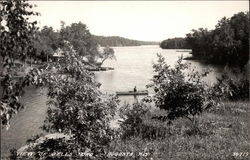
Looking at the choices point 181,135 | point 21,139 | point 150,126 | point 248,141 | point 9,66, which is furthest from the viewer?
point 21,139

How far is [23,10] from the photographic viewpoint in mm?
5910

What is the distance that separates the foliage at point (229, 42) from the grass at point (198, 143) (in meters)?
68.8

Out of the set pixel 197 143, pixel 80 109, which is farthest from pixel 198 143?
pixel 80 109

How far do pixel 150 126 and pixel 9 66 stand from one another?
10.7 metres

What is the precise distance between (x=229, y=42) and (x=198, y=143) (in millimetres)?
86964

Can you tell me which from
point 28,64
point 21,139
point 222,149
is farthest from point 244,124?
point 21,139

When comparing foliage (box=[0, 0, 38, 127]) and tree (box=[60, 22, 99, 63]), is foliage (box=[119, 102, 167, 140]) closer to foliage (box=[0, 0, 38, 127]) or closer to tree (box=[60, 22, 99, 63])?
foliage (box=[0, 0, 38, 127])

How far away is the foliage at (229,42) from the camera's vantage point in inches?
3576

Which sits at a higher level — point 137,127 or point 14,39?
point 14,39

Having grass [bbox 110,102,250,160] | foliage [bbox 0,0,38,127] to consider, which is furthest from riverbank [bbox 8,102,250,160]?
foliage [bbox 0,0,38,127]

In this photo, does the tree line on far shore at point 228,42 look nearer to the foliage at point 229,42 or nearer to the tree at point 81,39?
the foliage at point 229,42

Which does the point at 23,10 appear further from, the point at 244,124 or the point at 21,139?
the point at 21,139

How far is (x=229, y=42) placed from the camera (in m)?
93.9

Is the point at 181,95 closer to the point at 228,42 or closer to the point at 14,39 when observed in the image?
the point at 14,39
